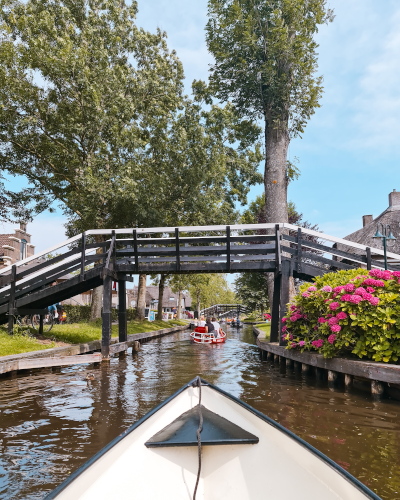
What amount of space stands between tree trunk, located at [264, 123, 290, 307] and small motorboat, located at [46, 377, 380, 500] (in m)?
12.8

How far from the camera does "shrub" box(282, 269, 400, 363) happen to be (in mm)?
7121

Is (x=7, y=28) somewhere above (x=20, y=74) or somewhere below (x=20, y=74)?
above

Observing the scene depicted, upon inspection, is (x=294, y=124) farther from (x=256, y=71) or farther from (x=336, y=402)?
(x=336, y=402)

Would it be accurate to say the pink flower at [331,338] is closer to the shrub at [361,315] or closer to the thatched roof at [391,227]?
the shrub at [361,315]

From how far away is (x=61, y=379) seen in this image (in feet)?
31.5

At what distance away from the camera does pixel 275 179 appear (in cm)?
1593

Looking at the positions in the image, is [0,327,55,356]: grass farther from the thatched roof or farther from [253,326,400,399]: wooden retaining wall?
the thatched roof

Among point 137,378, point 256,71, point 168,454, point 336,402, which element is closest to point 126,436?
point 168,454

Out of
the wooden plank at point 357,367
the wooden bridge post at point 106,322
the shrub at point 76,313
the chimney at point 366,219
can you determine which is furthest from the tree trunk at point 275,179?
the chimney at point 366,219

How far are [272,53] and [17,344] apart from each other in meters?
13.7

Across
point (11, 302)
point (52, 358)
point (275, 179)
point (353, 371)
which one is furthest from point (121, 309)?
point (353, 371)

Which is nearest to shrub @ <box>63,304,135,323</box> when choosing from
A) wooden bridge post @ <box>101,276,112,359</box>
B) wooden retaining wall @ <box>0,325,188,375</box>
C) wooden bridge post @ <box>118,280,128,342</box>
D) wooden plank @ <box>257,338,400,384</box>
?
wooden bridge post @ <box>118,280,128,342</box>

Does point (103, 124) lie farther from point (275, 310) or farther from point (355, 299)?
point (355, 299)

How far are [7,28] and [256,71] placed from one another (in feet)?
35.3
